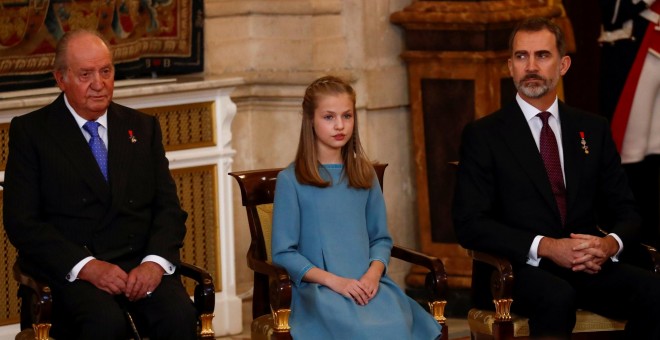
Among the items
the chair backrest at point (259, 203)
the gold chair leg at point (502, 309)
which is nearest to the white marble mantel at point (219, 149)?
the chair backrest at point (259, 203)

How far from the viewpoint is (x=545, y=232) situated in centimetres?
590

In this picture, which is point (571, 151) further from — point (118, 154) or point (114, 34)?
point (114, 34)

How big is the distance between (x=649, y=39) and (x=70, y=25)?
10.5 ft

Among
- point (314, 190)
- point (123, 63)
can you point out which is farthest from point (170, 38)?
point (314, 190)

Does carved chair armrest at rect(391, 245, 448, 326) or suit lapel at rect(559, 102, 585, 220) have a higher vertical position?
suit lapel at rect(559, 102, 585, 220)

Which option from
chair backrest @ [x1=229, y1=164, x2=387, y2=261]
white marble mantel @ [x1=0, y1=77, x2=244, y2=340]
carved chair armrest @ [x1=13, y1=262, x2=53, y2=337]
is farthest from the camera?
white marble mantel @ [x1=0, y1=77, x2=244, y2=340]

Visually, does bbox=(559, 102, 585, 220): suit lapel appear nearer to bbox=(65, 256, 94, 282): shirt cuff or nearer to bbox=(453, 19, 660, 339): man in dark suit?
bbox=(453, 19, 660, 339): man in dark suit

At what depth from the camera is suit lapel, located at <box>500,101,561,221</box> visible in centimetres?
590

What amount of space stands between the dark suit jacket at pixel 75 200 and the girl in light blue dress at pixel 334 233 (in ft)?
1.59

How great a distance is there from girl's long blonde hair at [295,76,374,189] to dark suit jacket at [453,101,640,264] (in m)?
0.45

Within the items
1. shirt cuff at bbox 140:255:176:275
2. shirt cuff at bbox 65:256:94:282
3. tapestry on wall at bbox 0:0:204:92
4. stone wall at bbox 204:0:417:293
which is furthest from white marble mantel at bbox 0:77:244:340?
shirt cuff at bbox 65:256:94:282

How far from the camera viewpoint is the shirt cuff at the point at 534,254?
5754 millimetres

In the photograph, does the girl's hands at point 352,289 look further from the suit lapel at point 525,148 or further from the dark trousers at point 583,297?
the suit lapel at point 525,148

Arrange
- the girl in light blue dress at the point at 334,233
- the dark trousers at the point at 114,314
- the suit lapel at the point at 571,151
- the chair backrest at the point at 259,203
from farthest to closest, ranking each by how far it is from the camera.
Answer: the suit lapel at the point at 571,151 < the chair backrest at the point at 259,203 < the girl in light blue dress at the point at 334,233 < the dark trousers at the point at 114,314
